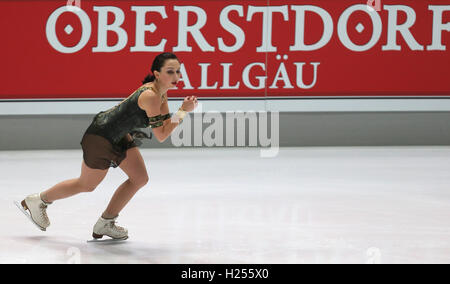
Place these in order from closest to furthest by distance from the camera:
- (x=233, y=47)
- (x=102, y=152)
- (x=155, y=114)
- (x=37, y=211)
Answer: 1. (x=155, y=114)
2. (x=102, y=152)
3. (x=37, y=211)
4. (x=233, y=47)

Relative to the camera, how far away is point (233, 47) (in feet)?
35.1

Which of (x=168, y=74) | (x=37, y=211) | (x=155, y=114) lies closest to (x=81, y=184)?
(x=37, y=211)

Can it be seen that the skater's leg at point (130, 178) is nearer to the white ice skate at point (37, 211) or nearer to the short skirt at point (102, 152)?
the short skirt at point (102, 152)

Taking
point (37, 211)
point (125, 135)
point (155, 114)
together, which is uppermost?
point (155, 114)

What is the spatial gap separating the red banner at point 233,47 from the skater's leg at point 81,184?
5.63 meters

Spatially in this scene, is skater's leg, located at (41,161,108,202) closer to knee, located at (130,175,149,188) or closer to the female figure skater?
the female figure skater

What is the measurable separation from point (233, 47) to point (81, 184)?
20.0 ft

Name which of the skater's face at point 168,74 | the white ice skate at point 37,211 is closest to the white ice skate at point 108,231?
the white ice skate at point 37,211

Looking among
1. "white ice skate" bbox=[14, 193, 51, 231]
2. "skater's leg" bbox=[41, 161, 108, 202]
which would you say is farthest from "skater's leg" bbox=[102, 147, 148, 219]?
"white ice skate" bbox=[14, 193, 51, 231]

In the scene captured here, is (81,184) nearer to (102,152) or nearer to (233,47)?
(102,152)

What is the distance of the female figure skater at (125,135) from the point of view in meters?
4.70

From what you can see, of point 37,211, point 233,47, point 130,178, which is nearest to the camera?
point 130,178
